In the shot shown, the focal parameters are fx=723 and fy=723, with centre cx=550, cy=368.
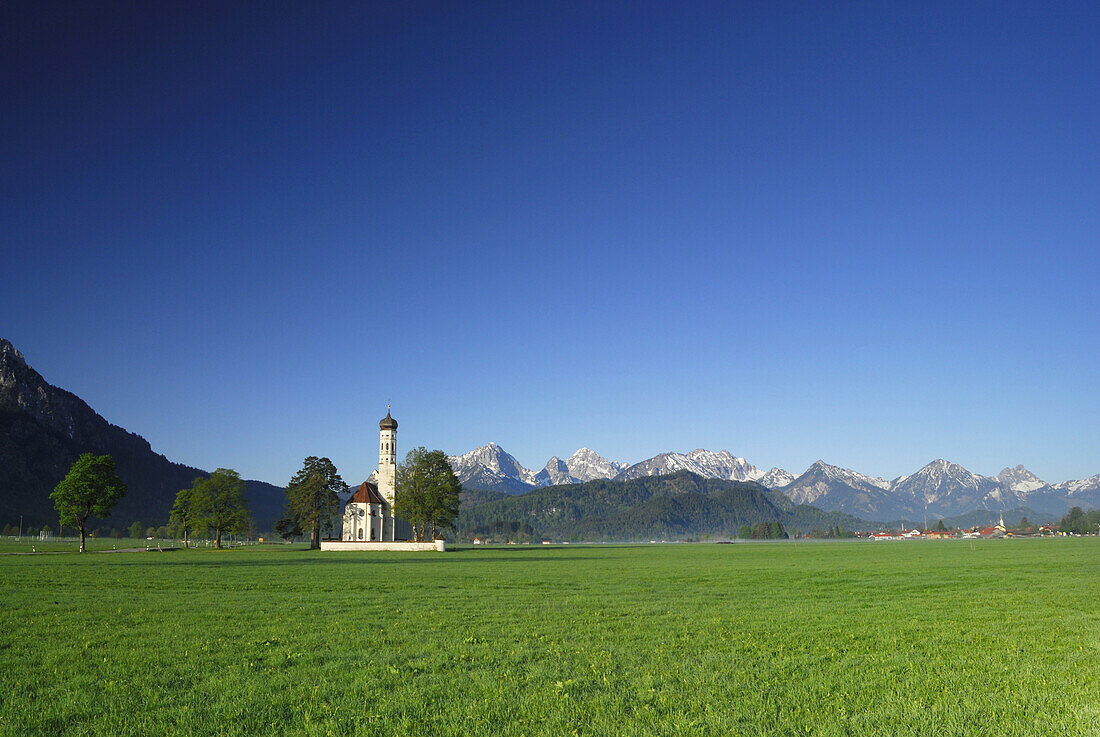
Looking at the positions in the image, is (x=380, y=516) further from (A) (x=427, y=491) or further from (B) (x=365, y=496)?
(A) (x=427, y=491)

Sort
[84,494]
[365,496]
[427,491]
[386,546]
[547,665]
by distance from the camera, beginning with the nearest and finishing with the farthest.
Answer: [547,665] → [84,494] → [386,546] → [427,491] → [365,496]

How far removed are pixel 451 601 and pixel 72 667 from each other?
45.0 ft

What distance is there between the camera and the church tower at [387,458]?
127500mm

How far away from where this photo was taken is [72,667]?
1305 centimetres

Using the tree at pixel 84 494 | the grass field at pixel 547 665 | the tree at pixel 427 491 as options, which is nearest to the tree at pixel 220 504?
the tree at pixel 427 491

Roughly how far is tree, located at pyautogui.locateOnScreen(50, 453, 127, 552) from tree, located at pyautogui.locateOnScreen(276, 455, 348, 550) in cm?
3538

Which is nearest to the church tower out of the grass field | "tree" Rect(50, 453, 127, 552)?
"tree" Rect(50, 453, 127, 552)

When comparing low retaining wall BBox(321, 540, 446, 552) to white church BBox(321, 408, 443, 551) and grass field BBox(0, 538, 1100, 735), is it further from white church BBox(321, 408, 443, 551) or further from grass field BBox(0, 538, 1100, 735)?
grass field BBox(0, 538, 1100, 735)

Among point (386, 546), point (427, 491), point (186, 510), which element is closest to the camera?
point (386, 546)

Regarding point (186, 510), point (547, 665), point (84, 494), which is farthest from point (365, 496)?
point (547, 665)

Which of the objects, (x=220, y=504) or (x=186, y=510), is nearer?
(x=220, y=504)

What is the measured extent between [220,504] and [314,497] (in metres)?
13.7

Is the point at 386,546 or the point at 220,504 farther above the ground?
the point at 220,504

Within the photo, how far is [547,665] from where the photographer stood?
44.8 feet
